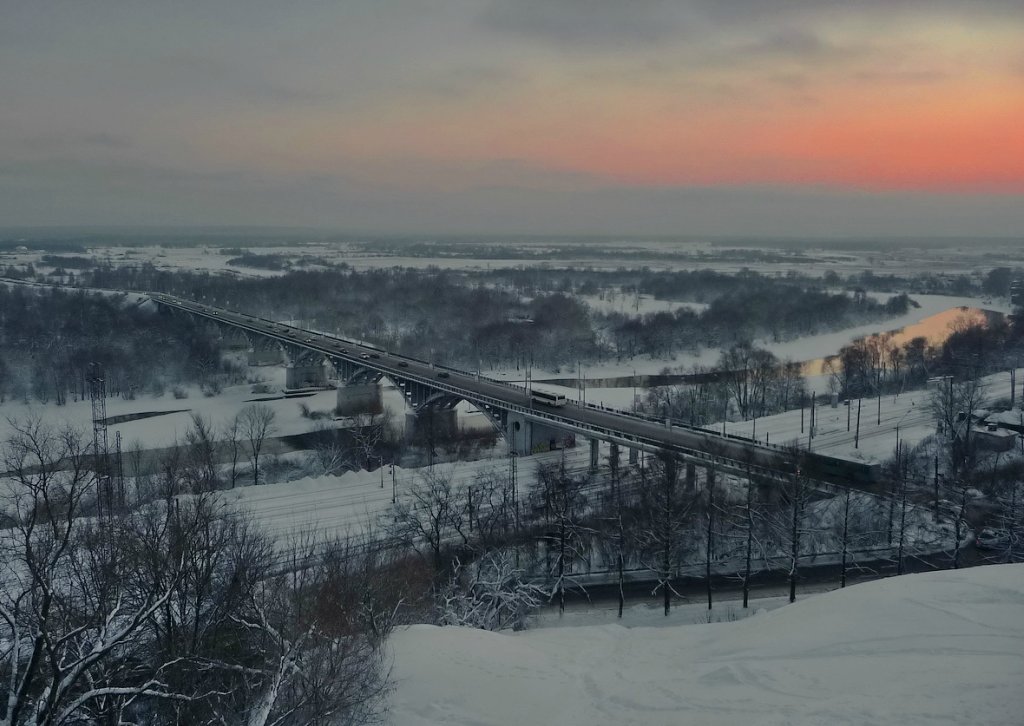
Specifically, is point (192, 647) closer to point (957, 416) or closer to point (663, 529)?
point (663, 529)

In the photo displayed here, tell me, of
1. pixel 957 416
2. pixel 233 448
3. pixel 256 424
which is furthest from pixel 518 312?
pixel 957 416

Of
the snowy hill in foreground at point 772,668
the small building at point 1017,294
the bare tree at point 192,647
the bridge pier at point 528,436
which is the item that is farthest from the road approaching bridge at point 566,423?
the small building at point 1017,294

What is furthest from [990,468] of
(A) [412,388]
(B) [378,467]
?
(A) [412,388]

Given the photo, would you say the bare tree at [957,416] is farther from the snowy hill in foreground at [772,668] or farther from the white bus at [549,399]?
the white bus at [549,399]

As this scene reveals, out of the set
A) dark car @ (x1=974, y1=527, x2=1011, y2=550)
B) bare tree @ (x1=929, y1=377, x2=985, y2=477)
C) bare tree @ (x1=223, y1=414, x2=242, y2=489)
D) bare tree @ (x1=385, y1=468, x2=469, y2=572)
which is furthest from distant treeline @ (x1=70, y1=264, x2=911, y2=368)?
dark car @ (x1=974, y1=527, x2=1011, y2=550)

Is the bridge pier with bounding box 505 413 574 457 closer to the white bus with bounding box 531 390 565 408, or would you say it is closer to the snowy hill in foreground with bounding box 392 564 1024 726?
the white bus with bounding box 531 390 565 408
